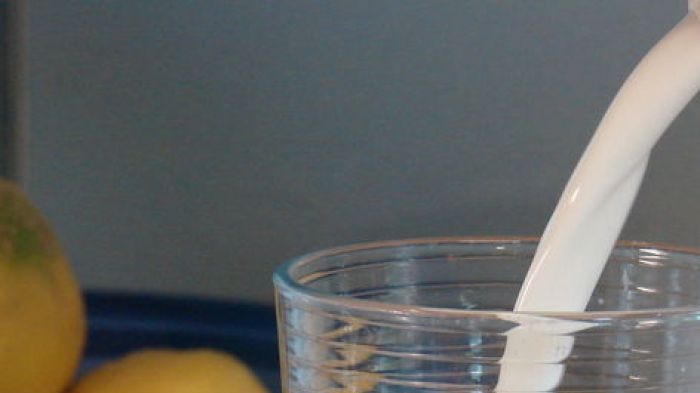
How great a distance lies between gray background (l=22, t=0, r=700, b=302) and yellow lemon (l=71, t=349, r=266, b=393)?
74 mm

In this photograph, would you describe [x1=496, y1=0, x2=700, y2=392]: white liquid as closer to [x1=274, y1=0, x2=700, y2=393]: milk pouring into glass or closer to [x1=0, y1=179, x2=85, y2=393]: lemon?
[x1=274, y1=0, x2=700, y2=393]: milk pouring into glass

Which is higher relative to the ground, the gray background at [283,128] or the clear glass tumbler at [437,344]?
the gray background at [283,128]

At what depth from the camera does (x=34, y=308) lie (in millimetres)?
315

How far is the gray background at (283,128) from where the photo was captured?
0.40m

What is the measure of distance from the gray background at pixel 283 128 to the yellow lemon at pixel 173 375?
2.9 inches

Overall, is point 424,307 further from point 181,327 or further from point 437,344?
point 181,327

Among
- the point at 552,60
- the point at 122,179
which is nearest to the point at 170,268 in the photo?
the point at 122,179

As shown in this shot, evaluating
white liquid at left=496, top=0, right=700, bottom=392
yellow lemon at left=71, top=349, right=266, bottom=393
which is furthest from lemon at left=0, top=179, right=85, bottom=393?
white liquid at left=496, top=0, right=700, bottom=392

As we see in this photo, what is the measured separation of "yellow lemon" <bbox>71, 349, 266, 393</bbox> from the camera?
1.09ft

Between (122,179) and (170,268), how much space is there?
0.04m

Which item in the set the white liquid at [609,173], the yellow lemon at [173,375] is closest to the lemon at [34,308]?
the yellow lemon at [173,375]

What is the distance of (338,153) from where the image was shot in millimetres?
413

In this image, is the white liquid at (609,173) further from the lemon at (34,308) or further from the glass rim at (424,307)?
the lemon at (34,308)

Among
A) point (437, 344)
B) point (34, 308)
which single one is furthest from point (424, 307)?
point (34, 308)
